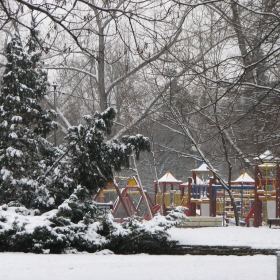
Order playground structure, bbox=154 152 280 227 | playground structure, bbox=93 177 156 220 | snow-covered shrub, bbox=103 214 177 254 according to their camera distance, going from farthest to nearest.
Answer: playground structure, bbox=93 177 156 220 < playground structure, bbox=154 152 280 227 < snow-covered shrub, bbox=103 214 177 254

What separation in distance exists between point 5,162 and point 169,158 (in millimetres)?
38298

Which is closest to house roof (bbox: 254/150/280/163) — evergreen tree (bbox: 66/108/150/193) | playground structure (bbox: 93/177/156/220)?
evergreen tree (bbox: 66/108/150/193)

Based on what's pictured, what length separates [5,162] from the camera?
15805 mm

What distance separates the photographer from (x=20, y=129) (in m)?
16.5

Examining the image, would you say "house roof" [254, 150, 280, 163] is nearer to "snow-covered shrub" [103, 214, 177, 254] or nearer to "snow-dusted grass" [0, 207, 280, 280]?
"snow-dusted grass" [0, 207, 280, 280]

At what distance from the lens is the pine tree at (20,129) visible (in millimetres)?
15758

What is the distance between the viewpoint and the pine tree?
15758 mm
